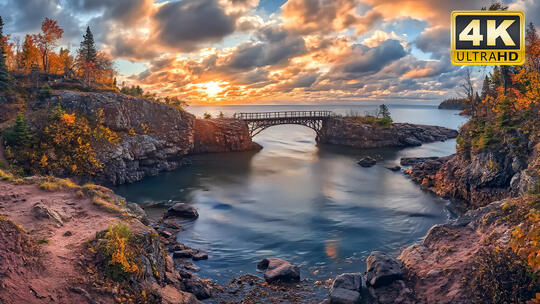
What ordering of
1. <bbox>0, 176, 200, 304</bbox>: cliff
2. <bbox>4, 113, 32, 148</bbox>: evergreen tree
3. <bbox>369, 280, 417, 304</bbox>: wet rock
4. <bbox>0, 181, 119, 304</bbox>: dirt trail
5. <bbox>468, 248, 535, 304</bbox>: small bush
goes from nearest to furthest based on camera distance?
<bbox>0, 181, 119, 304</bbox>: dirt trail
<bbox>0, 176, 200, 304</bbox>: cliff
<bbox>468, 248, 535, 304</bbox>: small bush
<bbox>369, 280, 417, 304</bbox>: wet rock
<bbox>4, 113, 32, 148</bbox>: evergreen tree

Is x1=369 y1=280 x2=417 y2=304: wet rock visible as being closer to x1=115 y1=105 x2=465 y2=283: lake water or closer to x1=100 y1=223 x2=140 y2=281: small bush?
x1=115 y1=105 x2=465 y2=283: lake water

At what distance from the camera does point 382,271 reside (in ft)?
54.5

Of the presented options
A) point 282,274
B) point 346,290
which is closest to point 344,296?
point 346,290

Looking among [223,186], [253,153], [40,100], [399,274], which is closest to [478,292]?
[399,274]

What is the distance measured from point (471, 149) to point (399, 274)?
27260mm

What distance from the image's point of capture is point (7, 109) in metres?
41.7

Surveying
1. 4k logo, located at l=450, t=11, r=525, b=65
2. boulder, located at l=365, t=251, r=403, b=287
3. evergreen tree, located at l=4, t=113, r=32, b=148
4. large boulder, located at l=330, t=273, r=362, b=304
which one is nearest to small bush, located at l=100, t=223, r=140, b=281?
large boulder, located at l=330, t=273, r=362, b=304

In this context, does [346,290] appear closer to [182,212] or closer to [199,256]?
A: [199,256]

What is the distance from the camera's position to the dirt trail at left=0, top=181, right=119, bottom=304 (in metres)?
10.5

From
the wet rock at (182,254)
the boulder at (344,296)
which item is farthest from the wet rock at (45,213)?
the boulder at (344,296)

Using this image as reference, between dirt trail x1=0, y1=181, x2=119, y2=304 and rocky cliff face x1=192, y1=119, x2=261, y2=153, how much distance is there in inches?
1797

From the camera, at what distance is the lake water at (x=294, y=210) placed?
23.5 m

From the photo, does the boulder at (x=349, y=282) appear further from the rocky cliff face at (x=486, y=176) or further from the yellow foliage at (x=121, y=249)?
the rocky cliff face at (x=486, y=176)

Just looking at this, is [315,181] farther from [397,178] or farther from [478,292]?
[478,292]
